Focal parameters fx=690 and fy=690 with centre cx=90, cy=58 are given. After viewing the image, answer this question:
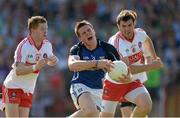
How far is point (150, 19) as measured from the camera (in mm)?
19562

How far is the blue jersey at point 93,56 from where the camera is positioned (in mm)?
10969

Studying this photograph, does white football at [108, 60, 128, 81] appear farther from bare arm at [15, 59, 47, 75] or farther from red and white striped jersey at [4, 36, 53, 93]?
red and white striped jersey at [4, 36, 53, 93]

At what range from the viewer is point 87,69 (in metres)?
10.7

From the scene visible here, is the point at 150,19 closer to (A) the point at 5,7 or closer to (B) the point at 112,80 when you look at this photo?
(A) the point at 5,7

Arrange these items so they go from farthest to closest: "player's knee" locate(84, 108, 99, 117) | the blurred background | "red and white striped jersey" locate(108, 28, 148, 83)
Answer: the blurred background, "red and white striped jersey" locate(108, 28, 148, 83), "player's knee" locate(84, 108, 99, 117)

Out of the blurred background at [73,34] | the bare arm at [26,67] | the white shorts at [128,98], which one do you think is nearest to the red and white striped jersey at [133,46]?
the white shorts at [128,98]

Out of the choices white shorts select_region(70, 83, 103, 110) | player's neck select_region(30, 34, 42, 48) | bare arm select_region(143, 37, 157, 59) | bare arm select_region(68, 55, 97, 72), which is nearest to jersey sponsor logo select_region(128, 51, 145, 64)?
bare arm select_region(143, 37, 157, 59)

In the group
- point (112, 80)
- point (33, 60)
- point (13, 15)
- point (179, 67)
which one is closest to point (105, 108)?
point (112, 80)

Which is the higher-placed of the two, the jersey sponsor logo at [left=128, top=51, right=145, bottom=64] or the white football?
the jersey sponsor logo at [left=128, top=51, right=145, bottom=64]

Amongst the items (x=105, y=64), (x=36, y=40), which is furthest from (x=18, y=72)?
(x=105, y=64)

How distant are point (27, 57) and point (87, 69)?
42.7 inches

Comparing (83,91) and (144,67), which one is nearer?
(83,91)

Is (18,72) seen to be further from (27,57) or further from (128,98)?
(128,98)

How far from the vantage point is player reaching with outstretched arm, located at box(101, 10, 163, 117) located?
11203 mm
